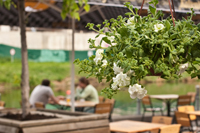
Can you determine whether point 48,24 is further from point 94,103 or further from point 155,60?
point 155,60

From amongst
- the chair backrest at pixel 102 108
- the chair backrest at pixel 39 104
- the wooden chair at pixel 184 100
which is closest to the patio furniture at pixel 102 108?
the chair backrest at pixel 102 108

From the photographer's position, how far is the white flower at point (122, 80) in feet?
5.04

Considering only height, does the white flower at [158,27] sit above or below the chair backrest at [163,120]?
above

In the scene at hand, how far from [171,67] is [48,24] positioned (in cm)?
695

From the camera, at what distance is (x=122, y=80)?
155 cm

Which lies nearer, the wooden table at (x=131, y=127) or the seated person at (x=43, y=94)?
the wooden table at (x=131, y=127)

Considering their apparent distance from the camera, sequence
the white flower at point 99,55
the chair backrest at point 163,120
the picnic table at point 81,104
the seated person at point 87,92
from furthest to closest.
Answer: the seated person at point 87,92 → the picnic table at point 81,104 → the chair backrest at point 163,120 → the white flower at point 99,55

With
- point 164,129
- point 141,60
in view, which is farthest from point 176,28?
point 164,129

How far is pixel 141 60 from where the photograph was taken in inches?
59.3

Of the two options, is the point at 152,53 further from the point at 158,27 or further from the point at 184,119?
the point at 184,119

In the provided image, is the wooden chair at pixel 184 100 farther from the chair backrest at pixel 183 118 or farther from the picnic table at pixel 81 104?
the chair backrest at pixel 183 118

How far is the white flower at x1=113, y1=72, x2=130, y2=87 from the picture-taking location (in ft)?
5.04

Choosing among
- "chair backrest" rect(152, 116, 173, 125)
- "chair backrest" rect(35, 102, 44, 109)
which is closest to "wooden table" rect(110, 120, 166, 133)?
"chair backrest" rect(152, 116, 173, 125)

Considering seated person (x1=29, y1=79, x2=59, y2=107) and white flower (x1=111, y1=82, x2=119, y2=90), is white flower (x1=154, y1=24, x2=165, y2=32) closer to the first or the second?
white flower (x1=111, y1=82, x2=119, y2=90)
